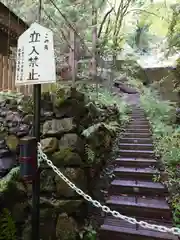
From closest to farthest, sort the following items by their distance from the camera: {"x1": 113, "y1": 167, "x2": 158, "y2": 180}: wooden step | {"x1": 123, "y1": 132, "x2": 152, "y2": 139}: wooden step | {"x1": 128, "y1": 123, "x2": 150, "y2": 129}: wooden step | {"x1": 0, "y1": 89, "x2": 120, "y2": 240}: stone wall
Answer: {"x1": 0, "y1": 89, "x2": 120, "y2": 240}: stone wall < {"x1": 113, "y1": 167, "x2": 158, "y2": 180}: wooden step < {"x1": 123, "y1": 132, "x2": 152, "y2": 139}: wooden step < {"x1": 128, "y1": 123, "x2": 150, "y2": 129}: wooden step

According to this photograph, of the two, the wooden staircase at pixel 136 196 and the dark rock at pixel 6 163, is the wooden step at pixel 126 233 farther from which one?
the dark rock at pixel 6 163

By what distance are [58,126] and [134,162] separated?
2.42 m

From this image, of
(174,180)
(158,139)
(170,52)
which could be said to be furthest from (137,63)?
(174,180)

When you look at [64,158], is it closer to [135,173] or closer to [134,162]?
[135,173]

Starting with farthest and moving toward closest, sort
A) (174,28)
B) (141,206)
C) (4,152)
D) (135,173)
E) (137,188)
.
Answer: (174,28), (135,173), (137,188), (4,152), (141,206)

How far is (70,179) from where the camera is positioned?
364 cm

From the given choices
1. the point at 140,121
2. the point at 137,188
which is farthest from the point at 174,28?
the point at 137,188

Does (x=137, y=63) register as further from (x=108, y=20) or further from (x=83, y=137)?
(x=83, y=137)

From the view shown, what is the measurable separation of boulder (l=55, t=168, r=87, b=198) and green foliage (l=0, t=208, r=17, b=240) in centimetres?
82

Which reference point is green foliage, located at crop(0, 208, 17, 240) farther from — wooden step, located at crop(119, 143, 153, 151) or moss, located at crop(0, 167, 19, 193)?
wooden step, located at crop(119, 143, 153, 151)

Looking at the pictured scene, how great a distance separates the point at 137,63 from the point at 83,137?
11.4 m

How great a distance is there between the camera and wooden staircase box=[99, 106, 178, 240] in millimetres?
3426

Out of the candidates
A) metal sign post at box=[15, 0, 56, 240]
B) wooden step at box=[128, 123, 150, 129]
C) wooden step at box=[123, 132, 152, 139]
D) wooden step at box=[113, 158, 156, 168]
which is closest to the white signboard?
metal sign post at box=[15, 0, 56, 240]

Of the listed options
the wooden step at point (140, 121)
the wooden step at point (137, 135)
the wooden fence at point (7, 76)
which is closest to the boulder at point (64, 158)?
the wooden fence at point (7, 76)
